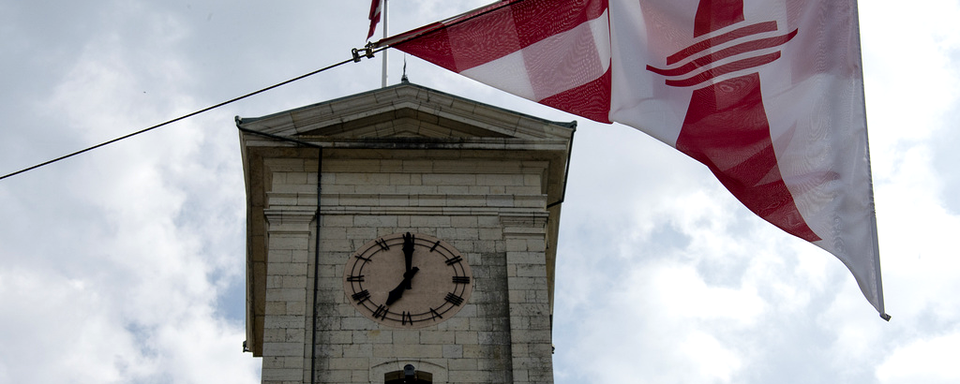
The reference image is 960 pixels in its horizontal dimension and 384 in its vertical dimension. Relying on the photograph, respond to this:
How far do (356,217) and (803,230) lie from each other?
1008 cm

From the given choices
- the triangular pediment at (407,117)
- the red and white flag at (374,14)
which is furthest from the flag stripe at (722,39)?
the red and white flag at (374,14)

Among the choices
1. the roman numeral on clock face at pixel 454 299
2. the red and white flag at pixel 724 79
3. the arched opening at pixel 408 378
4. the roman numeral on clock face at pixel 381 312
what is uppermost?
the red and white flag at pixel 724 79

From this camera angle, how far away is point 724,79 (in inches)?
775

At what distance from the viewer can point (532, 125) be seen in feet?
88.3

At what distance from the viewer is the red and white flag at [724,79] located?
1845cm

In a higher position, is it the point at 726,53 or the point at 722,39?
the point at 722,39

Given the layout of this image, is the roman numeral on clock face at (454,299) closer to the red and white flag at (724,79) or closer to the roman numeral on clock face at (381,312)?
the roman numeral on clock face at (381,312)

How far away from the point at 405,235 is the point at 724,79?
8.12 meters

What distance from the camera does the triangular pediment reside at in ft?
87.5

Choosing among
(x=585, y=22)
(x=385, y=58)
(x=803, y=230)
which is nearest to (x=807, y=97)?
(x=803, y=230)

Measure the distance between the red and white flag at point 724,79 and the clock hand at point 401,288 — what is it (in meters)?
5.81

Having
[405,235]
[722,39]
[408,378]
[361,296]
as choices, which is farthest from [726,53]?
[361,296]

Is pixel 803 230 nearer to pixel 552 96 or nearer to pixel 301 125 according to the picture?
pixel 552 96

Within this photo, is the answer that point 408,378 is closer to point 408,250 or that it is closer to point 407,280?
point 407,280
